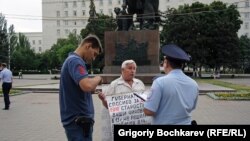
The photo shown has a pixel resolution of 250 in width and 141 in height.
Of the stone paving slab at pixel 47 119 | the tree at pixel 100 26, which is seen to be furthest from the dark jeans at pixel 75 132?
the tree at pixel 100 26

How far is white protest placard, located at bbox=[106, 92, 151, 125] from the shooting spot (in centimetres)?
475

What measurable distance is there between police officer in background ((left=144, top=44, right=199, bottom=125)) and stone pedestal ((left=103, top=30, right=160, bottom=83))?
20.7m

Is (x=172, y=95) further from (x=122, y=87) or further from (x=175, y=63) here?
Result: (x=122, y=87)

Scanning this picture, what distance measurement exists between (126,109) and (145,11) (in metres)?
22.7

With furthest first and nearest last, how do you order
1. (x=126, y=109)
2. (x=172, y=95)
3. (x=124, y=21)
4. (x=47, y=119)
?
(x=124, y=21) < (x=47, y=119) < (x=126, y=109) < (x=172, y=95)

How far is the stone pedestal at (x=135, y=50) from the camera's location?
2520 cm

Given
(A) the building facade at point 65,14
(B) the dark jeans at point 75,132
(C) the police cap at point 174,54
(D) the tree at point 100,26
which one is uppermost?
(A) the building facade at point 65,14

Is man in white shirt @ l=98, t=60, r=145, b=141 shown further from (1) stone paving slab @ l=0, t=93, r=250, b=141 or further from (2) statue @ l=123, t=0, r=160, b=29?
(2) statue @ l=123, t=0, r=160, b=29

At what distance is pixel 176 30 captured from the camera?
53.5 m

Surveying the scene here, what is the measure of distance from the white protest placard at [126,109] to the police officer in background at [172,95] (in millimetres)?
813

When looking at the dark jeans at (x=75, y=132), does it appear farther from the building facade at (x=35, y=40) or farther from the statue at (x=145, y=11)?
the building facade at (x=35, y=40)

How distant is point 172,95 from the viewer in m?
3.84

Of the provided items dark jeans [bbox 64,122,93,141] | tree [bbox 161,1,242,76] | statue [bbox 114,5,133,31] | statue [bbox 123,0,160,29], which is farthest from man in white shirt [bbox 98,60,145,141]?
tree [bbox 161,1,242,76]

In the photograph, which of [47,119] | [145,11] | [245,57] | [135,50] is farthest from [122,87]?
[245,57]
